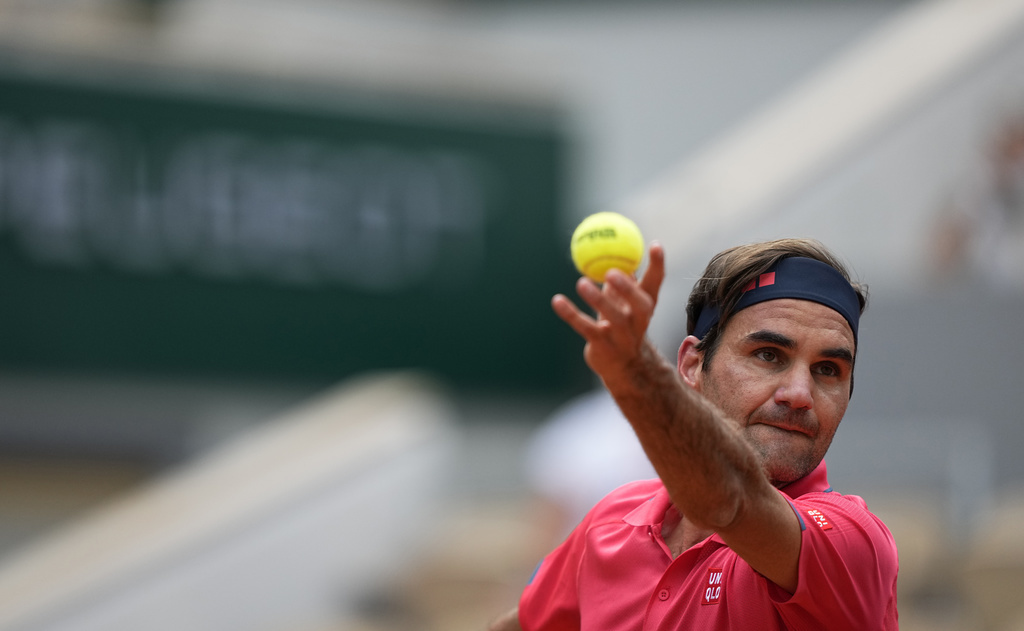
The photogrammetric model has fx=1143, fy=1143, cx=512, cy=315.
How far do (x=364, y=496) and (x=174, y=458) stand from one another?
9.63 feet

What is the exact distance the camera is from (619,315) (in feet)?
6.20

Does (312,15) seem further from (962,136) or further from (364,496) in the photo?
(962,136)

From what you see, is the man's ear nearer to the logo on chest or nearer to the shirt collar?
the shirt collar

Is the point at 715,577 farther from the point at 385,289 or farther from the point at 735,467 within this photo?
the point at 385,289

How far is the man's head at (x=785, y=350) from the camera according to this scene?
2143mm

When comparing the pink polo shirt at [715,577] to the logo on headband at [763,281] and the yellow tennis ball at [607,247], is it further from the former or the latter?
the yellow tennis ball at [607,247]

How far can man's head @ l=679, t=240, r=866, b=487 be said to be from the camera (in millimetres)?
2143

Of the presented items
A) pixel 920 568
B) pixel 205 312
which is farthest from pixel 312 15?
pixel 920 568

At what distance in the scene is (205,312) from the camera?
10.3 metres

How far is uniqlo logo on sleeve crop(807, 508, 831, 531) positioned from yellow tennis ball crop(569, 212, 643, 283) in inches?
21.5

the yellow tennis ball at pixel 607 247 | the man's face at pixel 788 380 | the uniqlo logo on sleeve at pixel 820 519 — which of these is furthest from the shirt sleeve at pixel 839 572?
the yellow tennis ball at pixel 607 247

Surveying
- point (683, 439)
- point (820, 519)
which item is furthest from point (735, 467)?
point (820, 519)

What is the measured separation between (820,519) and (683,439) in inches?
13.5

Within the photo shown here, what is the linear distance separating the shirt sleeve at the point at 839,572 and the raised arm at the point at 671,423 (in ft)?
0.32
